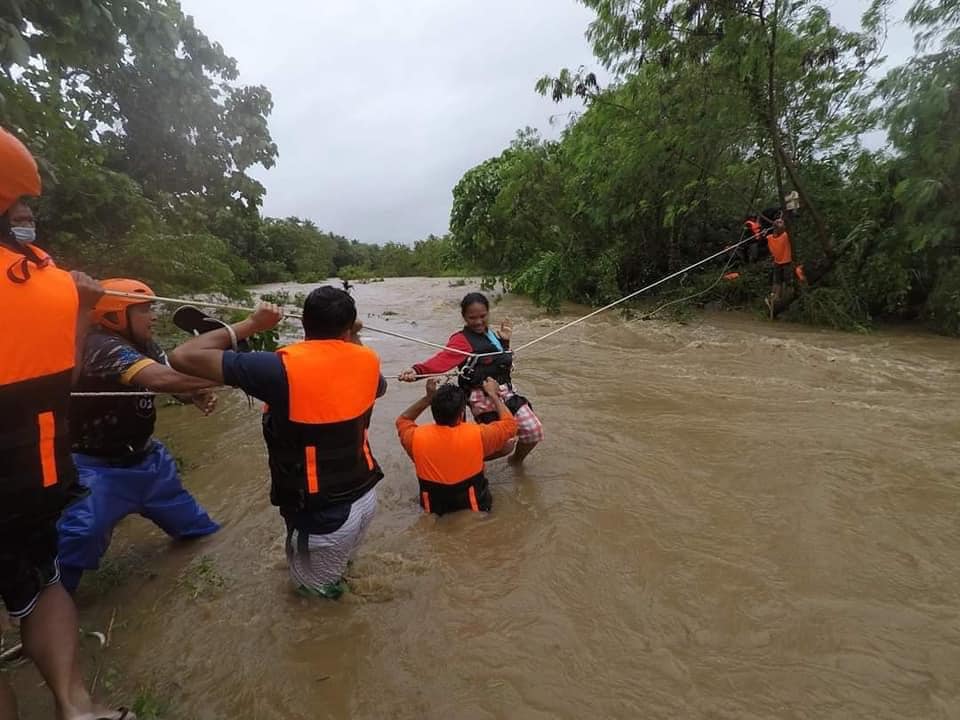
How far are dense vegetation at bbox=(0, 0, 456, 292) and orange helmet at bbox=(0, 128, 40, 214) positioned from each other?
177 centimetres

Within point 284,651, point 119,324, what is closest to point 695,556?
Answer: point 284,651

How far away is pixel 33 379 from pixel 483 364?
2.71m

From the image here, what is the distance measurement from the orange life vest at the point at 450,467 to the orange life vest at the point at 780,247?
7.72 metres

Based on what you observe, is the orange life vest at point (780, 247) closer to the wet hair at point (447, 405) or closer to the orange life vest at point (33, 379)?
the wet hair at point (447, 405)

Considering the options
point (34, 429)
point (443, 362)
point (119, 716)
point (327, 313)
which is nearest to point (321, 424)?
point (327, 313)

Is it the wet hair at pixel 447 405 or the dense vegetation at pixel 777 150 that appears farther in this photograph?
the dense vegetation at pixel 777 150

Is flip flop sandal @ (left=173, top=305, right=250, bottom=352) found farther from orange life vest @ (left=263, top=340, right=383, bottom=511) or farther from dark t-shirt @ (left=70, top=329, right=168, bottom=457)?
orange life vest @ (left=263, top=340, right=383, bottom=511)

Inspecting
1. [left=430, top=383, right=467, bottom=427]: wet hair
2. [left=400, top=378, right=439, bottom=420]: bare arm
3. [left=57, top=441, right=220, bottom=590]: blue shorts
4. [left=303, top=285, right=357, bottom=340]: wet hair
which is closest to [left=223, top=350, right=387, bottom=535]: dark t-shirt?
[left=303, top=285, right=357, bottom=340]: wet hair

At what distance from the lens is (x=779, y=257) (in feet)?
29.0

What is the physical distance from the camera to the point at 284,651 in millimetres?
2273

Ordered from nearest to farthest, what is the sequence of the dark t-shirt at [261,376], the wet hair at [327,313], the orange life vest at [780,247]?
1. the dark t-shirt at [261,376]
2. the wet hair at [327,313]
3. the orange life vest at [780,247]

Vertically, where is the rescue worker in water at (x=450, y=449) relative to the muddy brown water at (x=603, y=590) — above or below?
above

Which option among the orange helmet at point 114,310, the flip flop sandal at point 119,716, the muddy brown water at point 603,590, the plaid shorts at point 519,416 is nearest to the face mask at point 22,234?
the orange helmet at point 114,310

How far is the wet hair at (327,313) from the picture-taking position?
83.8 inches
